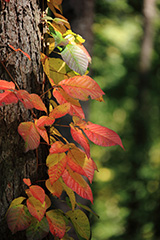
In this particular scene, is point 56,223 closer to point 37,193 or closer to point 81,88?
point 37,193

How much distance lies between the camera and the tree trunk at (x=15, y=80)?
30.7 inches

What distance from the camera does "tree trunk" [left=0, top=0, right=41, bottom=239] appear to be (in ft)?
2.56

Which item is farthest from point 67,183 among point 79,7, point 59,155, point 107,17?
point 107,17

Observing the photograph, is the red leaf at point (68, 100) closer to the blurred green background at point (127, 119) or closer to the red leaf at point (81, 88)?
the red leaf at point (81, 88)

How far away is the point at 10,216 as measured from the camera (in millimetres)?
749

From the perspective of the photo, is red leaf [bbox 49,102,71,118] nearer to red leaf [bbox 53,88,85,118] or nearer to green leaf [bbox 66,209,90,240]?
red leaf [bbox 53,88,85,118]

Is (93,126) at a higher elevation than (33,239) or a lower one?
higher

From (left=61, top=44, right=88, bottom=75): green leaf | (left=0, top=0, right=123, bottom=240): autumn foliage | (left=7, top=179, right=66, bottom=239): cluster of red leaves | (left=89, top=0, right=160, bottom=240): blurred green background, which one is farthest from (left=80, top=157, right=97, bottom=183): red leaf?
(left=89, top=0, right=160, bottom=240): blurred green background

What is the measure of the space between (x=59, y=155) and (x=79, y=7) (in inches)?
39.5

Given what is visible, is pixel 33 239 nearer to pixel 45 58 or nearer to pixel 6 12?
pixel 45 58

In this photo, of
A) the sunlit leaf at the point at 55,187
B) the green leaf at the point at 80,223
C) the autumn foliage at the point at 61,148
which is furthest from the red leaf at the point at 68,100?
the green leaf at the point at 80,223

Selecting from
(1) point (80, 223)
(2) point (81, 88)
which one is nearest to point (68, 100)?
(2) point (81, 88)

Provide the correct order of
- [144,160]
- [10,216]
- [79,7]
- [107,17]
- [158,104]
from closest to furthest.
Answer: [10,216] → [79,7] → [144,160] → [107,17] → [158,104]

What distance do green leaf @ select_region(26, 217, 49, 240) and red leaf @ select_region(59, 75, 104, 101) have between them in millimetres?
378
